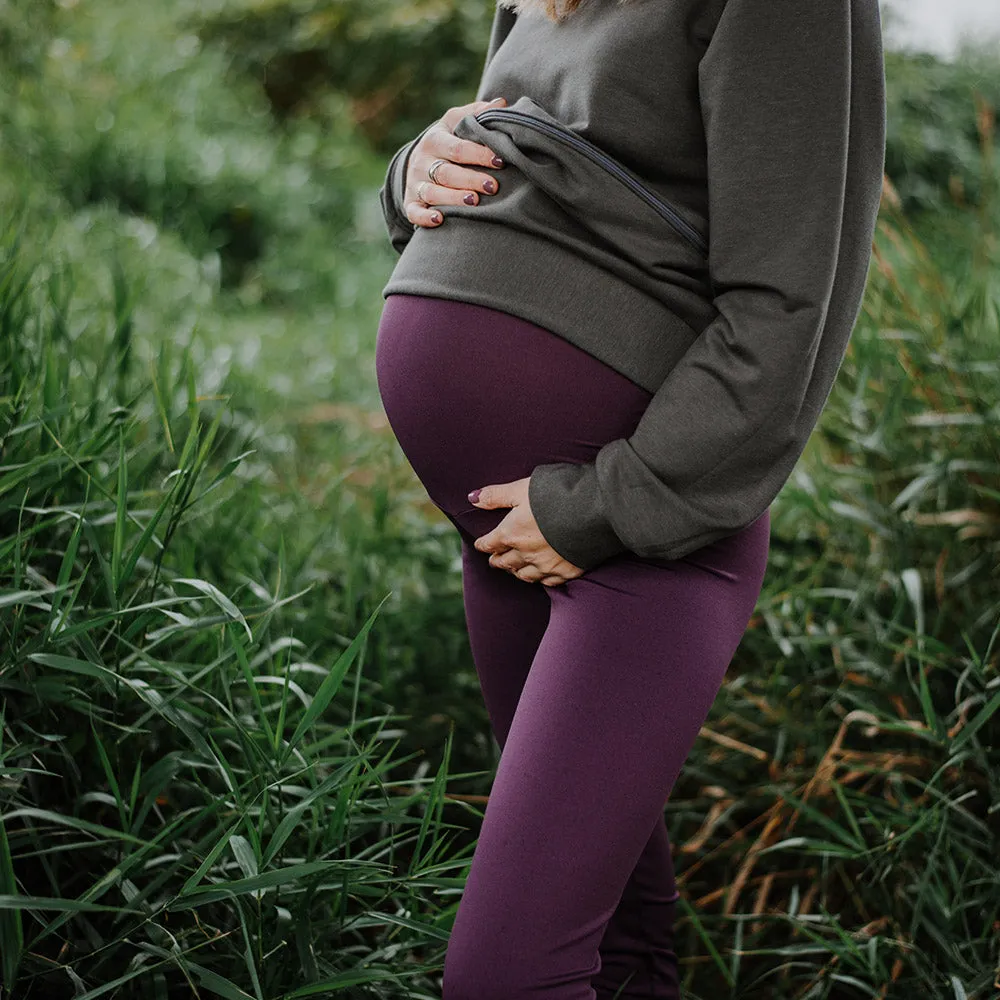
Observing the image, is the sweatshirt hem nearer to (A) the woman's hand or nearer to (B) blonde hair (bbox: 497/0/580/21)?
(A) the woman's hand

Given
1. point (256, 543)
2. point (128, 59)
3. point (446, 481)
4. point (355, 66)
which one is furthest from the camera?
point (355, 66)

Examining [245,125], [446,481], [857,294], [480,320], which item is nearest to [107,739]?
[446,481]

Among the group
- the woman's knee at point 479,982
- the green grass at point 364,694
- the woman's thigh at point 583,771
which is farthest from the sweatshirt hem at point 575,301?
the woman's knee at point 479,982

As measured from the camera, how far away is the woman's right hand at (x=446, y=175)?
4.36ft

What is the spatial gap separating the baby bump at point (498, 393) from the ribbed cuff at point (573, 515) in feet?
0.16

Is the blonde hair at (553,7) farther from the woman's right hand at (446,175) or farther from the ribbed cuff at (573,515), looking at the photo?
the ribbed cuff at (573,515)

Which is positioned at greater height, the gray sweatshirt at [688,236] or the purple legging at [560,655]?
the gray sweatshirt at [688,236]

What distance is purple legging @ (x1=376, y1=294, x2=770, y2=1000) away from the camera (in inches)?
45.8

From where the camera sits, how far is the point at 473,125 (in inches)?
54.2

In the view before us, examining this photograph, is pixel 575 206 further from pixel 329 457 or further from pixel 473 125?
pixel 329 457

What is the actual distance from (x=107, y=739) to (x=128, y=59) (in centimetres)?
591

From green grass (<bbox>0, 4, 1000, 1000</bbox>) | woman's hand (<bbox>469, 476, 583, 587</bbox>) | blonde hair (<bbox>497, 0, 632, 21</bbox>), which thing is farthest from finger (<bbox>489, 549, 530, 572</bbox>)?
blonde hair (<bbox>497, 0, 632, 21</bbox>)

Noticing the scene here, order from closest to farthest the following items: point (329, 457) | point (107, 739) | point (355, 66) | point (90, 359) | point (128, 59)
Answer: point (107, 739), point (90, 359), point (329, 457), point (128, 59), point (355, 66)

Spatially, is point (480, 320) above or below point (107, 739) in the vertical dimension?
above
